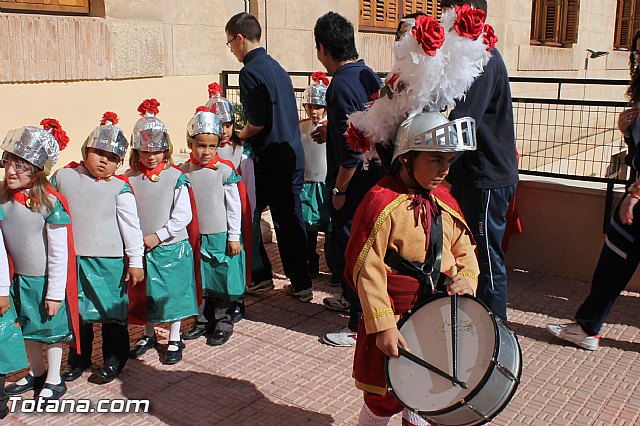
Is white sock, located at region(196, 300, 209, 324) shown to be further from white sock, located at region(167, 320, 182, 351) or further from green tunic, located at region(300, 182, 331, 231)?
green tunic, located at region(300, 182, 331, 231)

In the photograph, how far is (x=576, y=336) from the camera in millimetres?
4430

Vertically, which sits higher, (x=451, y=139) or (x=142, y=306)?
(x=451, y=139)

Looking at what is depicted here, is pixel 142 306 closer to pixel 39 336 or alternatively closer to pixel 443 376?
pixel 39 336

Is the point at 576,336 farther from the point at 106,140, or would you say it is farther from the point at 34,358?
the point at 34,358

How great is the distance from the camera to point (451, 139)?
260cm

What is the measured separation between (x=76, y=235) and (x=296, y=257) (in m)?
1.92

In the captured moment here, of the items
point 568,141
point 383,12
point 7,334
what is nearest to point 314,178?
point 7,334

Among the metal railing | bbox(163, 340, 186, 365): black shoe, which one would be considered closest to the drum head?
bbox(163, 340, 186, 365): black shoe

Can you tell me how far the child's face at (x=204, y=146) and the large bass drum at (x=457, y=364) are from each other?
214 centimetres

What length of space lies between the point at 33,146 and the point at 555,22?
13.4m

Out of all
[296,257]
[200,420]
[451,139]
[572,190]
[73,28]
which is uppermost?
[73,28]

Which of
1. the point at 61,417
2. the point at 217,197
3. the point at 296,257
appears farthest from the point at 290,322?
the point at 61,417

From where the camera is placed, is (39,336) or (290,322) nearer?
(39,336)

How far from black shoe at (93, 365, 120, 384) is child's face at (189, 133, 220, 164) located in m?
1.36
